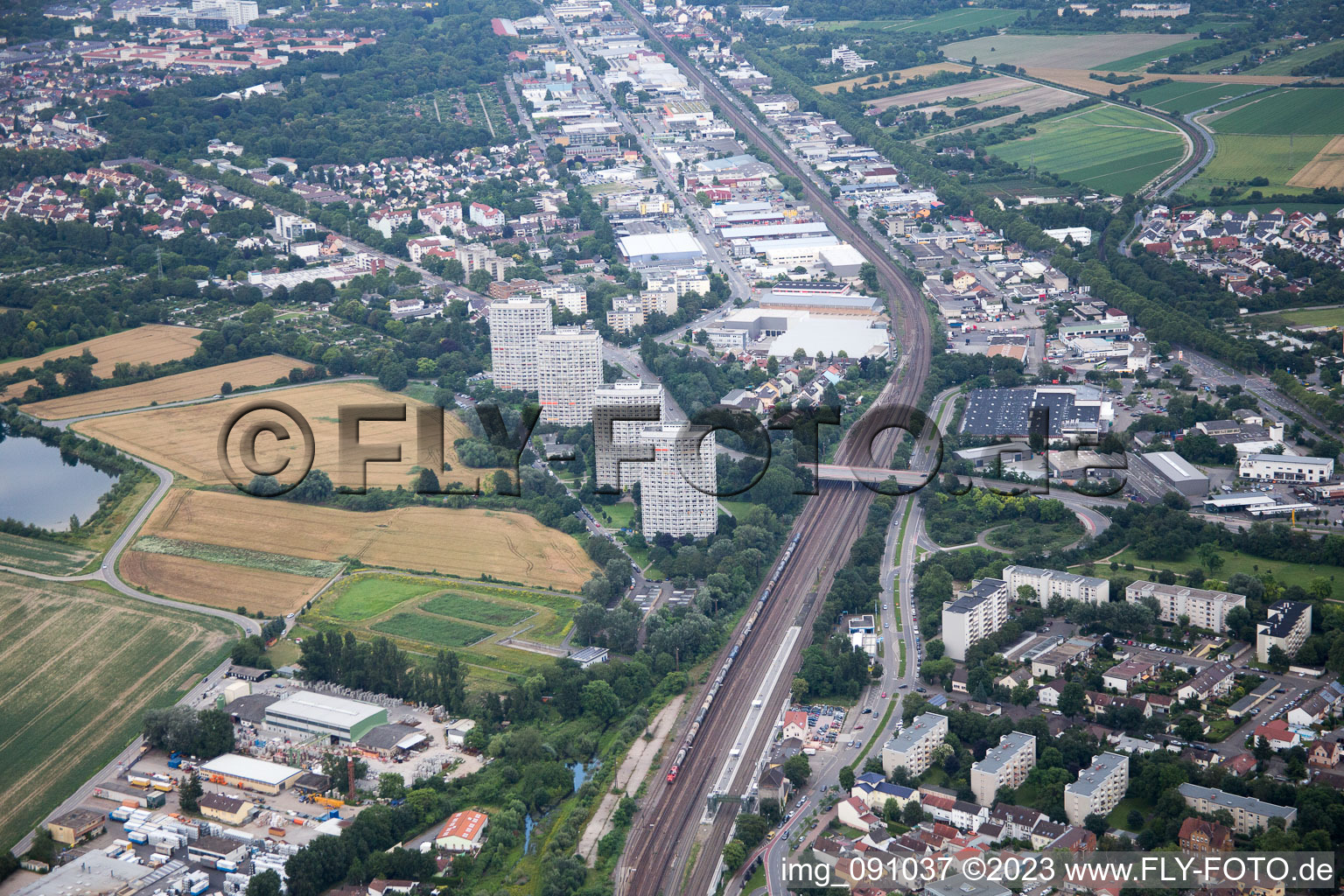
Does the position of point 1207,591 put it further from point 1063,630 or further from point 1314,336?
point 1314,336

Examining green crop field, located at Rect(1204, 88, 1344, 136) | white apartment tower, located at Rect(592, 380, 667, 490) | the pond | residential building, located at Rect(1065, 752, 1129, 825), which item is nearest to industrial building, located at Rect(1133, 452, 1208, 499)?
white apartment tower, located at Rect(592, 380, 667, 490)

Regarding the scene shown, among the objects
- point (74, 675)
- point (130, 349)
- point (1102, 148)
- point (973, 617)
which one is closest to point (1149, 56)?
point (1102, 148)

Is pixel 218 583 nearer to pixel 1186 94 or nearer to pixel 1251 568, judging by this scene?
pixel 1251 568

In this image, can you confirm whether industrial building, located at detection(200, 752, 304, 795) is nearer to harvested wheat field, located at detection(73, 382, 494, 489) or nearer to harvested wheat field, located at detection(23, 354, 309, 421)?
harvested wheat field, located at detection(73, 382, 494, 489)

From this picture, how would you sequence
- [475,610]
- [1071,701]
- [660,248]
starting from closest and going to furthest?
[1071,701] → [475,610] → [660,248]

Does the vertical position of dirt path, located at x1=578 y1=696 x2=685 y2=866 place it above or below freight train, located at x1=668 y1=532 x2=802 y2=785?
below

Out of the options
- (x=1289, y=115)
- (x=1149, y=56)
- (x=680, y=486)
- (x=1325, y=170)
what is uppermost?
(x=1149, y=56)

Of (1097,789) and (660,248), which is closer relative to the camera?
(1097,789)

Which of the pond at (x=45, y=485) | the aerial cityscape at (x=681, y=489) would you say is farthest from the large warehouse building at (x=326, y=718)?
the pond at (x=45, y=485)
